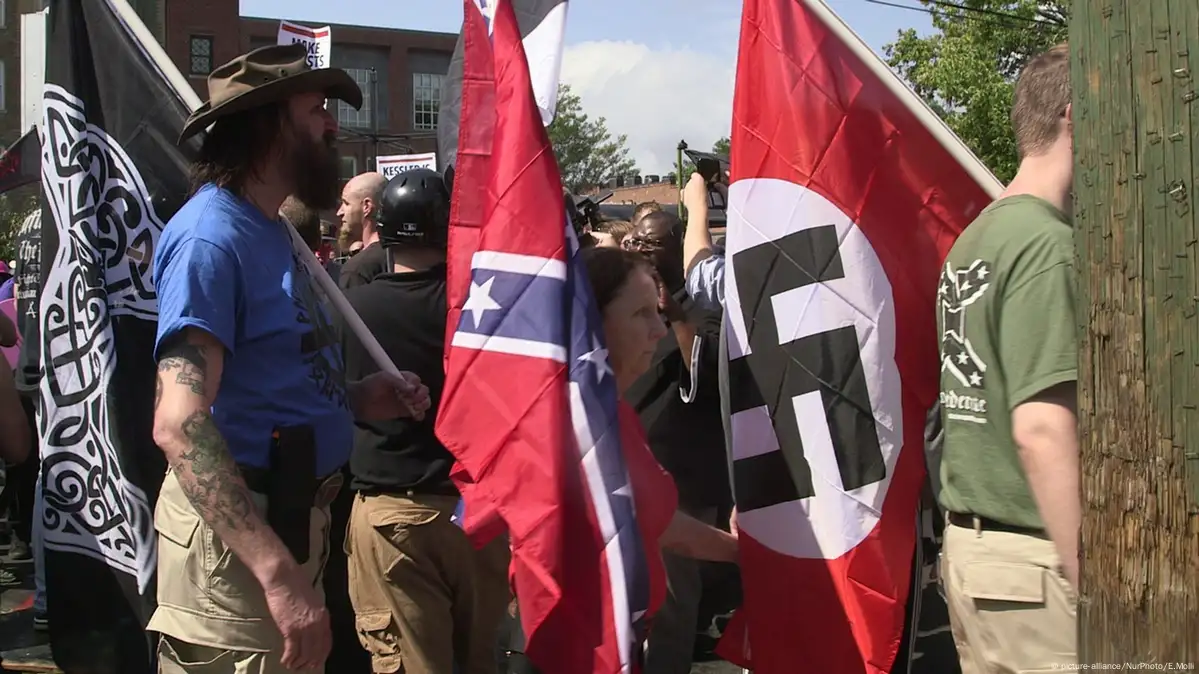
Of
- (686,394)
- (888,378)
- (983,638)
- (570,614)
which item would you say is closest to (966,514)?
(983,638)

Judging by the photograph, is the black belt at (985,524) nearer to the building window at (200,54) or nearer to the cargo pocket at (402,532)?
the cargo pocket at (402,532)

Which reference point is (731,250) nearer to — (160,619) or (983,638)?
(983,638)

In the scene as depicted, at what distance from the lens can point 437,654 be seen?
3.97 meters

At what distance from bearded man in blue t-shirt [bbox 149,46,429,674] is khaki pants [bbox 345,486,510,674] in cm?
95

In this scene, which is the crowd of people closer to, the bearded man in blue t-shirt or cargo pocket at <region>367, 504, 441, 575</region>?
the bearded man in blue t-shirt

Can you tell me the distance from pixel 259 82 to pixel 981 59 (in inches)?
863

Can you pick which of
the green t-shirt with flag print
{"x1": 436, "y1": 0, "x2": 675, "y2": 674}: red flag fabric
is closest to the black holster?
{"x1": 436, "y1": 0, "x2": 675, "y2": 674}: red flag fabric

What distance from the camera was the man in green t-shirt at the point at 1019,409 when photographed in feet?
7.85

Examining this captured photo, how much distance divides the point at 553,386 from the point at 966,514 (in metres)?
1.08

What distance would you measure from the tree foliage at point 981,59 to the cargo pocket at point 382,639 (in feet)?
64.1

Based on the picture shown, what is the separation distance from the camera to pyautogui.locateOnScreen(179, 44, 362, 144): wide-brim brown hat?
9.60ft

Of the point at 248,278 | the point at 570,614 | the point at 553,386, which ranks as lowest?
the point at 570,614

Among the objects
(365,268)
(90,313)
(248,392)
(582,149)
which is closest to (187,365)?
(248,392)

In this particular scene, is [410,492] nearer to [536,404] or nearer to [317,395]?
[536,404]
